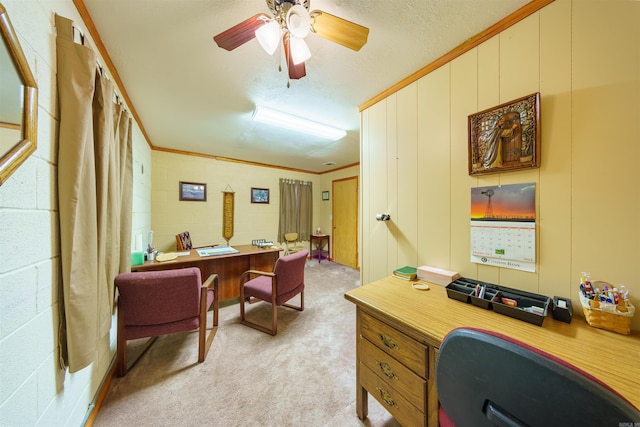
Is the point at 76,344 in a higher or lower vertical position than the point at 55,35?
lower

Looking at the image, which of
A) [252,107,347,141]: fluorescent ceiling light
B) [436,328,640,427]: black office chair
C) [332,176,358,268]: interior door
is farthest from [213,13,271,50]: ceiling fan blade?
[332,176,358,268]: interior door

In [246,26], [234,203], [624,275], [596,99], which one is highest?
[246,26]

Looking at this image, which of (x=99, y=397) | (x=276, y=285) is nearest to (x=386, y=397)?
(x=276, y=285)

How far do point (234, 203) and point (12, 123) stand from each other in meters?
3.80

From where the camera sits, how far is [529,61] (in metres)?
1.11

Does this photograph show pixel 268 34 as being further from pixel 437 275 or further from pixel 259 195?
pixel 259 195

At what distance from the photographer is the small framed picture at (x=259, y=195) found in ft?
15.1

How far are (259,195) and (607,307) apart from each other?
15.5 feet

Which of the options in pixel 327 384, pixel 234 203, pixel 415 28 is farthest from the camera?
pixel 234 203

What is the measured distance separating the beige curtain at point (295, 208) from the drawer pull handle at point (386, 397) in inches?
161

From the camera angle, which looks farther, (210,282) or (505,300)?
(210,282)

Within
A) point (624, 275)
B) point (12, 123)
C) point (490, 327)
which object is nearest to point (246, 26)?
point (12, 123)

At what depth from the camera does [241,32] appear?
1054 millimetres

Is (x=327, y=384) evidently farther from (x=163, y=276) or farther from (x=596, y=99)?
(x=596, y=99)
